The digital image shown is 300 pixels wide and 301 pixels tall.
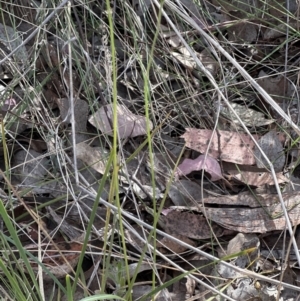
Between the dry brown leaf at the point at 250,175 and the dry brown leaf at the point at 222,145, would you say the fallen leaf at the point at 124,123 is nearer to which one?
the dry brown leaf at the point at 222,145

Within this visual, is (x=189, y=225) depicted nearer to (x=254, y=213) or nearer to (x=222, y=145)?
(x=254, y=213)

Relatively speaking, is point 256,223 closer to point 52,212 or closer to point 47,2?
point 52,212

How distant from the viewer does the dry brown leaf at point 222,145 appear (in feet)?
4.73

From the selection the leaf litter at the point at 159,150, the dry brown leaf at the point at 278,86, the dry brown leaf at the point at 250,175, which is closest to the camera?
the leaf litter at the point at 159,150

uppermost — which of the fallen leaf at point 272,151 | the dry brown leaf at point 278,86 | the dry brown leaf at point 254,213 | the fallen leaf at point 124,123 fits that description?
the fallen leaf at point 124,123

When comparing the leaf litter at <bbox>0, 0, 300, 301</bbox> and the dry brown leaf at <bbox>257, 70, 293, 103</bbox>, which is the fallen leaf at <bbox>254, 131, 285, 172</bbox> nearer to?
the leaf litter at <bbox>0, 0, 300, 301</bbox>

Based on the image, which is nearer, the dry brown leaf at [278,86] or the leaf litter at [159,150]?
the leaf litter at [159,150]

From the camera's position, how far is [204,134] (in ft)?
4.82

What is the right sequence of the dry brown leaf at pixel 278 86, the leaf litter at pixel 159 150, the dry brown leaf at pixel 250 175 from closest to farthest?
the leaf litter at pixel 159 150, the dry brown leaf at pixel 250 175, the dry brown leaf at pixel 278 86

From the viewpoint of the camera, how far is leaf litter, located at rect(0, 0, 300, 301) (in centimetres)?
122

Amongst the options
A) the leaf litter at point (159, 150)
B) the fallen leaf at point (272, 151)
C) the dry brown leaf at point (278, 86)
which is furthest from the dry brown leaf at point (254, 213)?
the dry brown leaf at point (278, 86)

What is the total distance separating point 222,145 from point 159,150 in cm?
17

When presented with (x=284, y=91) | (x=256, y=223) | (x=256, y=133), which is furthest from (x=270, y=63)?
(x=256, y=223)

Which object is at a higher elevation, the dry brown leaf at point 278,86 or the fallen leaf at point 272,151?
the dry brown leaf at point 278,86
